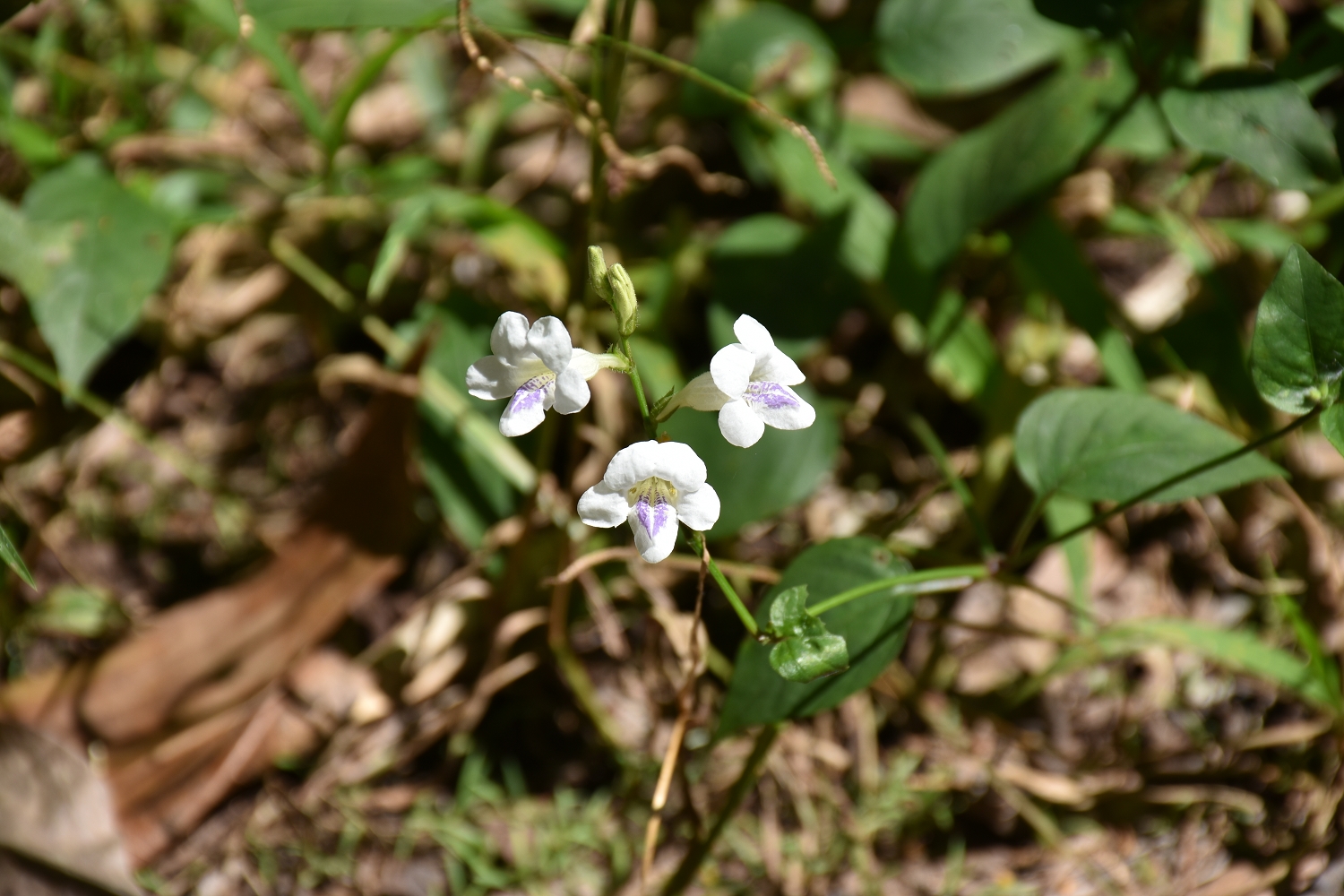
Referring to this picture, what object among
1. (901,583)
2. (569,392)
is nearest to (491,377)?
(569,392)

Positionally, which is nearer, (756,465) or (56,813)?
(756,465)

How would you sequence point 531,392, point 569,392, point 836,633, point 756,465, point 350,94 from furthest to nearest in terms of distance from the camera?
point 350,94
point 756,465
point 836,633
point 531,392
point 569,392

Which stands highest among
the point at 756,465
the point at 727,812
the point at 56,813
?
the point at 756,465

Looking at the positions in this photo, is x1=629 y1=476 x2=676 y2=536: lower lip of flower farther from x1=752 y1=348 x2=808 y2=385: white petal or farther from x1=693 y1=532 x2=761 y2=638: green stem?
x1=752 y1=348 x2=808 y2=385: white petal

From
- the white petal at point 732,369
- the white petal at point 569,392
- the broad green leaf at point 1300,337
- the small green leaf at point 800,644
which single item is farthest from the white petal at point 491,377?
→ the broad green leaf at point 1300,337

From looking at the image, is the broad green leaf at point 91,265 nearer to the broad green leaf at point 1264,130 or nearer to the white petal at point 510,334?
the white petal at point 510,334

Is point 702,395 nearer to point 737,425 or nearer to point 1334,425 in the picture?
point 737,425

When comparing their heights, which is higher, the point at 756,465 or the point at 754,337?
the point at 754,337
